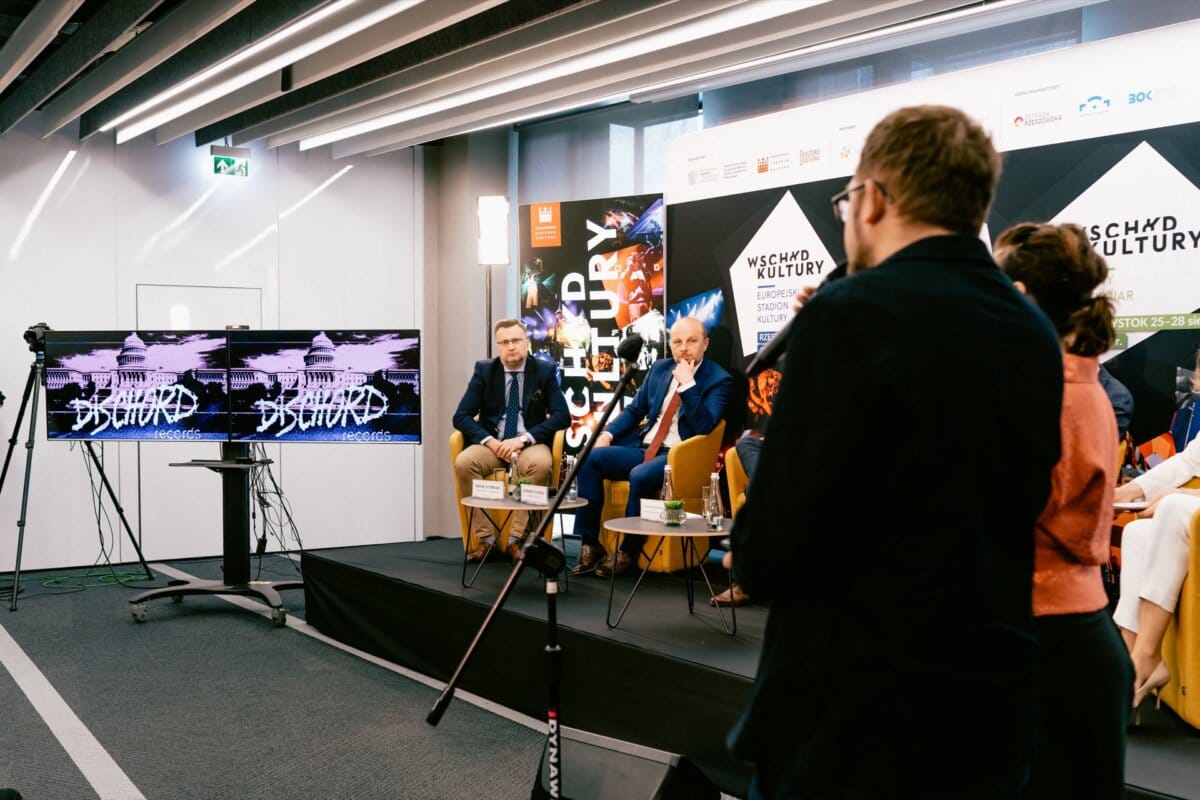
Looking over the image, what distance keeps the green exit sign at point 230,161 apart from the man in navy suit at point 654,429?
12.5 ft

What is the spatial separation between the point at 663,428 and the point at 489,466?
0.96 metres

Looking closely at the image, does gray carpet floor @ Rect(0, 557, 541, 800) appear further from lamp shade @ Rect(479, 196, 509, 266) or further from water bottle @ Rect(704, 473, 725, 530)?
lamp shade @ Rect(479, 196, 509, 266)

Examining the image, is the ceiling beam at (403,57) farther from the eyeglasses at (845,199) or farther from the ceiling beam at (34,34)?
the eyeglasses at (845,199)

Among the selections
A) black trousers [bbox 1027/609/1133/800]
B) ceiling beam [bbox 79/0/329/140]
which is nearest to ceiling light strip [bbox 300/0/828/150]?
ceiling beam [bbox 79/0/329/140]

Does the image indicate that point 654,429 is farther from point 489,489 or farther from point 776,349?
point 776,349

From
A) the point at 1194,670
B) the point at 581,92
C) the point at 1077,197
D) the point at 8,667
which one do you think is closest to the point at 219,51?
the point at 581,92

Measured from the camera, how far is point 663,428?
5191 mm

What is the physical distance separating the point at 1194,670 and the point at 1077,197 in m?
2.11

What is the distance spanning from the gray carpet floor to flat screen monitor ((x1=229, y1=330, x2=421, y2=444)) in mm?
1055

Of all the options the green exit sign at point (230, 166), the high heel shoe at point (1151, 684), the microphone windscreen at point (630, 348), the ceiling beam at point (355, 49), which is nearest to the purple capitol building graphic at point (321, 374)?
the ceiling beam at point (355, 49)

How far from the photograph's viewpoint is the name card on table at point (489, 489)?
4.58m

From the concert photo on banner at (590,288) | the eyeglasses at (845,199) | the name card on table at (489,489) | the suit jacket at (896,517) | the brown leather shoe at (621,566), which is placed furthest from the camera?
the concert photo on banner at (590,288)

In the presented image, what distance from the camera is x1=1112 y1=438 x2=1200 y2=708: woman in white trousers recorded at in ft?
9.57

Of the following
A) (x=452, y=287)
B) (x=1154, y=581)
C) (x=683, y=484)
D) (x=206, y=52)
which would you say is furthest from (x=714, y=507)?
(x=452, y=287)
